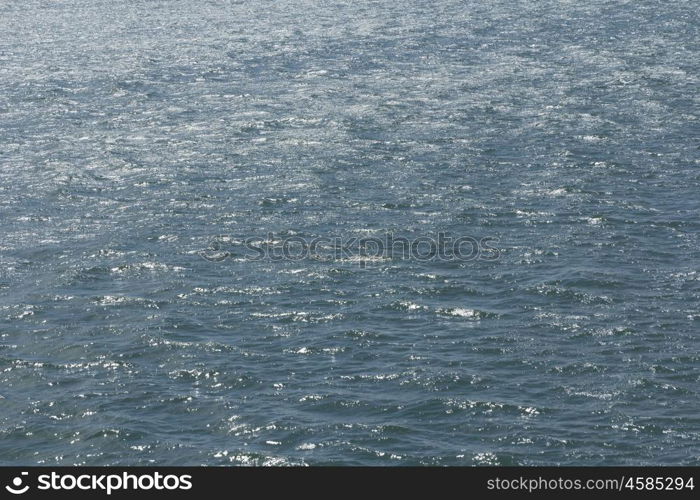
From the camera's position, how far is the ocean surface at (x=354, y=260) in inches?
1902

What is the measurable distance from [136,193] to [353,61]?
150ft

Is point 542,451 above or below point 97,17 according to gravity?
below

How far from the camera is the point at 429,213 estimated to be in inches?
2862

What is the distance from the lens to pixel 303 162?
276ft

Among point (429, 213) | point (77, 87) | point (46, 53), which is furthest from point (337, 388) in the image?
point (46, 53)

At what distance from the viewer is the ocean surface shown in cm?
4831

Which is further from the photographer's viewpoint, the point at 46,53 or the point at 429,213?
the point at 46,53

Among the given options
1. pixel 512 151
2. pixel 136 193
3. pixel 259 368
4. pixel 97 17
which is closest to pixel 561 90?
pixel 512 151

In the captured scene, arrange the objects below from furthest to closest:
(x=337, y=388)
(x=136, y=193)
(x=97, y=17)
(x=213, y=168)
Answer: (x=97, y=17) → (x=213, y=168) → (x=136, y=193) → (x=337, y=388)

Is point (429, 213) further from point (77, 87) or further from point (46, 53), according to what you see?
point (46, 53)

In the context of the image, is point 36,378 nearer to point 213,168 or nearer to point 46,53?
point 213,168

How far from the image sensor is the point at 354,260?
216ft

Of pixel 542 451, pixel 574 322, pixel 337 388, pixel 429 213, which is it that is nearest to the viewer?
pixel 542 451

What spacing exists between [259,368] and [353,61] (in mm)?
69703
